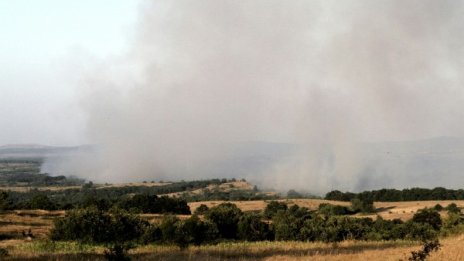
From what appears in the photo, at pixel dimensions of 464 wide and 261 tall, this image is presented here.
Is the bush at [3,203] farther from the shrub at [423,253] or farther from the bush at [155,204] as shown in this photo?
the shrub at [423,253]

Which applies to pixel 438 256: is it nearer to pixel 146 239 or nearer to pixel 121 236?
pixel 146 239

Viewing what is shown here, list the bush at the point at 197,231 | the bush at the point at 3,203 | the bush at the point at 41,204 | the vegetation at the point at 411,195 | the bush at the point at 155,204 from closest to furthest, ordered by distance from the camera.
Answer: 1. the bush at the point at 197,231
2. the bush at the point at 3,203
3. the bush at the point at 41,204
4. the bush at the point at 155,204
5. the vegetation at the point at 411,195

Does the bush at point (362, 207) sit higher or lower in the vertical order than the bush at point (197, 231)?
lower

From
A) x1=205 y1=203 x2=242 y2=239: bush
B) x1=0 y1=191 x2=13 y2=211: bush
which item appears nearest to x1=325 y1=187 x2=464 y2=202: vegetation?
x1=205 y1=203 x2=242 y2=239: bush

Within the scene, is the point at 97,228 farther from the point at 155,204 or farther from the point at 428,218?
the point at 428,218

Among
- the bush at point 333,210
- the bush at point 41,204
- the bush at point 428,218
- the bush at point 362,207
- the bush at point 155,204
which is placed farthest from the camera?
the bush at point 362,207

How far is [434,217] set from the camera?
8225 cm

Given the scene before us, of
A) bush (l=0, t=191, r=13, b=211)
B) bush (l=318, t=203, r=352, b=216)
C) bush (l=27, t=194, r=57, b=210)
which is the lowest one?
bush (l=318, t=203, r=352, b=216)

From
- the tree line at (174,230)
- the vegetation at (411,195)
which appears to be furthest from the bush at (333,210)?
the tree line at (174,230)

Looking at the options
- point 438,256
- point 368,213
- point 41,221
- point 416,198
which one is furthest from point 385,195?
point 438,256

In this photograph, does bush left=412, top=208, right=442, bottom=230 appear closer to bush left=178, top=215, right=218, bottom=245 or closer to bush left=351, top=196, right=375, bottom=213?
bush left=351, top=196, right=375, bottom=213

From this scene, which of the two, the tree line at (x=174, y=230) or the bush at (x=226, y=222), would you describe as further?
the bush at (x=226, y=222)

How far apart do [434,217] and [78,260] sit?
253 ft

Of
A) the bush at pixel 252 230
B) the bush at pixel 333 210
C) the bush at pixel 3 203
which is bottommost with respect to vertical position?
the bush at pixel 333 210
